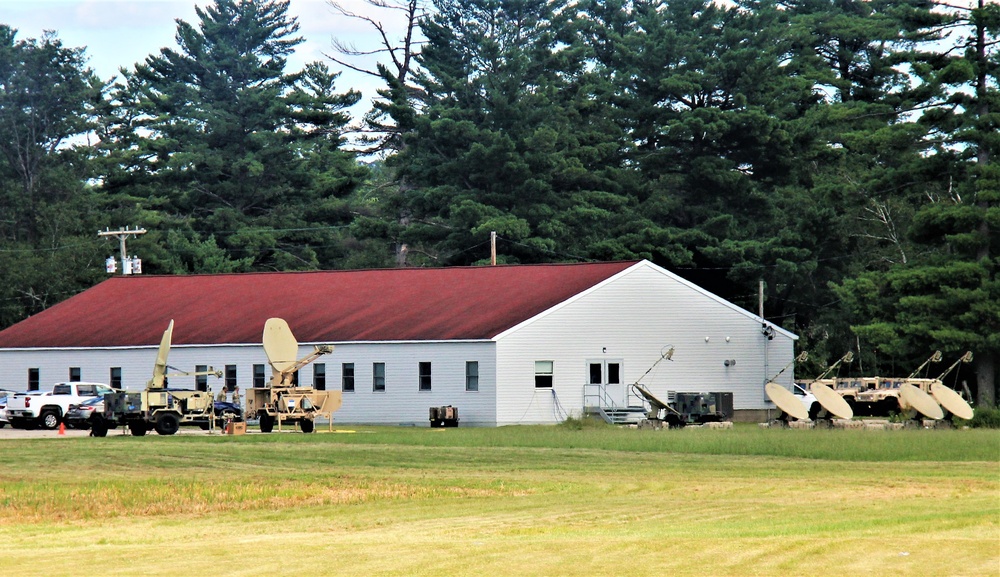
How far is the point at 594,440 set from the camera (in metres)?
42.4

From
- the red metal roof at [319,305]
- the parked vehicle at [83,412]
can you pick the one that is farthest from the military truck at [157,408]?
the red metal roof at [319,305]

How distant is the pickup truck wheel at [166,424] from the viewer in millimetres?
47625

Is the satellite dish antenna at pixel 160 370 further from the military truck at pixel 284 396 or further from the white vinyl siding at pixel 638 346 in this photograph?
the white vinyl siding at pixel 638 346

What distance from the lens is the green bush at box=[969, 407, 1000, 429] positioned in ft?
162

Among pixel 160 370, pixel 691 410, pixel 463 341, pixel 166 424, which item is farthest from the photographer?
pixel 463 341

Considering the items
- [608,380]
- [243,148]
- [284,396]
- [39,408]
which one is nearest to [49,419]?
[39,408]

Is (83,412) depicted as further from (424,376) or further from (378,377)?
(424,376)

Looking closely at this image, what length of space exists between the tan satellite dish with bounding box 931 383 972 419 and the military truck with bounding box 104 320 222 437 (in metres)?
22.6

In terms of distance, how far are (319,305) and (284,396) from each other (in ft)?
45.1

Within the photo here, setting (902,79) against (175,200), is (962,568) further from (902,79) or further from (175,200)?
(175,200)

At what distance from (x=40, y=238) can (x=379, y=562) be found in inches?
3179

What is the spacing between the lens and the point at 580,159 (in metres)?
84.2

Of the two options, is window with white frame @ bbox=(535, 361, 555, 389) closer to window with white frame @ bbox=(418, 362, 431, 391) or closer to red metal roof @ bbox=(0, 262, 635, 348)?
red metal roof @ bbox=(0, 262, 635, 348)

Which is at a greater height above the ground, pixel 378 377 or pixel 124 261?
pixel 124 261
